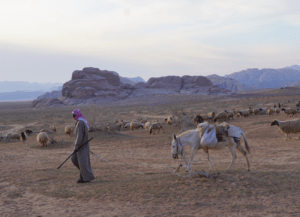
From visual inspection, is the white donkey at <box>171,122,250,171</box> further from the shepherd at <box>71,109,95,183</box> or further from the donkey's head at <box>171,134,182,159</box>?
the shepherd at <box>71,109,95,183</box>

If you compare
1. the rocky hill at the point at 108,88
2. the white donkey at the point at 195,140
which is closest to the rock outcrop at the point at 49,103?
the rocky hill at the point at 108,88

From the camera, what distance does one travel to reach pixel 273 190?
19.6 ft

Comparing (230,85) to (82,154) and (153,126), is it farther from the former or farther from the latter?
(82,154)

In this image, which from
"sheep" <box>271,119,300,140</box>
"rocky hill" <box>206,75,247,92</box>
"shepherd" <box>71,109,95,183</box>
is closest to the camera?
"shepherd" <box>71,109,95,183</box>

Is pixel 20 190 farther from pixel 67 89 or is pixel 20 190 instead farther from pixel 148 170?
pixel 67 89

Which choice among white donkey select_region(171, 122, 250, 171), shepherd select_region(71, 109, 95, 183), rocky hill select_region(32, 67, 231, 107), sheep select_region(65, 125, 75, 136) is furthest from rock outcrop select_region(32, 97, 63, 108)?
white donkey select_region(171, 122, 250, 171)

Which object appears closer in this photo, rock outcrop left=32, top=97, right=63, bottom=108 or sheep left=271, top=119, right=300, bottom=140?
sheep left=271, top=119, right=300, bottom=140

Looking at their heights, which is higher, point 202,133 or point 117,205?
point 202,133

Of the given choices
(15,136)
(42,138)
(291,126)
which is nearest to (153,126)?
(42,138)

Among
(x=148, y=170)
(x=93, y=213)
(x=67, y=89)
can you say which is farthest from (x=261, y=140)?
(x=67, y=89)

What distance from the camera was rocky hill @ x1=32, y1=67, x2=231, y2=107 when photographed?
8350 centimetres

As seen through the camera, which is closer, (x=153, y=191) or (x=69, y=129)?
(x=153, y=191)

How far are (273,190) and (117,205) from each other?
12.0ft

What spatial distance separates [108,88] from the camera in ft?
294
